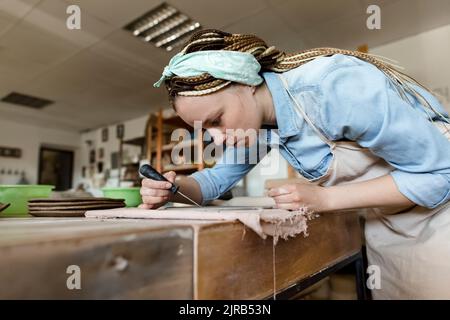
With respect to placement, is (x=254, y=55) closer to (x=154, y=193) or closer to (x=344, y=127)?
(x=344, y=127)

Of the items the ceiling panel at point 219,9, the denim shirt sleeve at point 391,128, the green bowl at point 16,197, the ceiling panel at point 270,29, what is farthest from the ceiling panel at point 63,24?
the denim shirt sleeve at point 391,128

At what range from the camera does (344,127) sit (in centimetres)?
64

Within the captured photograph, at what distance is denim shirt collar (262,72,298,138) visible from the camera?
73 cm

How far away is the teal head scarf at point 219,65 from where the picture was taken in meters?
0.65

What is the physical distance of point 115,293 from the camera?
296 millimetres

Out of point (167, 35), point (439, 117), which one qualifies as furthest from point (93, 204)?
point (167, 35)

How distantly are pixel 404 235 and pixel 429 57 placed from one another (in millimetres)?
2356

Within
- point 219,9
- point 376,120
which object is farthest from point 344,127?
point 219,9

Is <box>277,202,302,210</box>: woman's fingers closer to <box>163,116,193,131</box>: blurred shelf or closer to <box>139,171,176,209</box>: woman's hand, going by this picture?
<box>139,171,176,209</box>: woman's hand

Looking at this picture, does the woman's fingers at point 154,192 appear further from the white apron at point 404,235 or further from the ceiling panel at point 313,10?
the ceiling panel at point 313,10

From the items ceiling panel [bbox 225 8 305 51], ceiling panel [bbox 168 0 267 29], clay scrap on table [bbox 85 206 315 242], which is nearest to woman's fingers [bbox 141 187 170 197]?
clay scrap on table [bbox 85 206 315 242]

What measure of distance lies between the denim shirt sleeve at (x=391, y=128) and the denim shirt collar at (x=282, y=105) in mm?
109

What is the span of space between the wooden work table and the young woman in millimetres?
193
